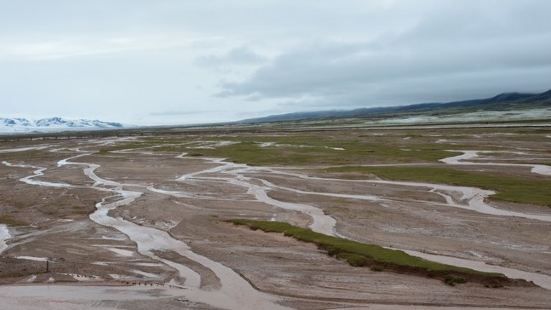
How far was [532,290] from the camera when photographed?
16.8m

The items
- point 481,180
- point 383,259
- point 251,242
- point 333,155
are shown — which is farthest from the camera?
point 333,155

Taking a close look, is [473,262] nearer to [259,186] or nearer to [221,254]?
[221,254]

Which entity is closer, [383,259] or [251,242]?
[383,259]

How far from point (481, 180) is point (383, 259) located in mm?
26845

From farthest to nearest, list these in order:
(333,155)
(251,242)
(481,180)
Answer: (333,155) < (481,180) < (251,242)

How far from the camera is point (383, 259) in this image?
2005cm

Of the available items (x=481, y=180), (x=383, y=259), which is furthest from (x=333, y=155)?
(x=383, y=259)

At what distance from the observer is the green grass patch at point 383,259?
1792cm

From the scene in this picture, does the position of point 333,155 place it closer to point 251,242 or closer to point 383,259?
point 251,242

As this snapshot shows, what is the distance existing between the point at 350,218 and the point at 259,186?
16.2m

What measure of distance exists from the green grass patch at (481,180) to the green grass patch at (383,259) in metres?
15.7

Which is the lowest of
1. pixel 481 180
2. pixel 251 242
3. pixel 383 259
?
Answer: pixel 481 180

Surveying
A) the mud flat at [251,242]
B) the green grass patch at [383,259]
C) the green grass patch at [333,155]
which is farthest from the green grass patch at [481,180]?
the green grass patch at [383,259]

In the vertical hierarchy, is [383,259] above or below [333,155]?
above
